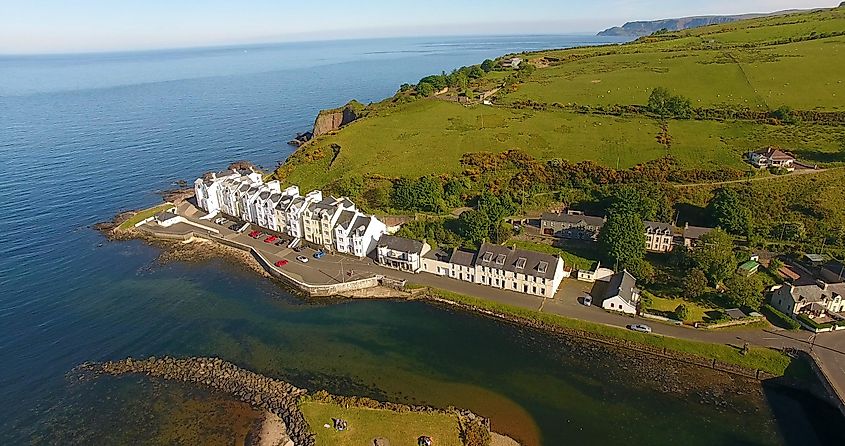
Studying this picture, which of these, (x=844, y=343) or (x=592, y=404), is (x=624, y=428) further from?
(x=844, y=343)

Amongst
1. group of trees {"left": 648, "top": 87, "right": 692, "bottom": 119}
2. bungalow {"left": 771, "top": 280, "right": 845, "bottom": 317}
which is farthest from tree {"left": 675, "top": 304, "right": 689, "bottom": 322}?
group of trees {"left": 648, "top": 87, "right": 692, "bottom": 119}

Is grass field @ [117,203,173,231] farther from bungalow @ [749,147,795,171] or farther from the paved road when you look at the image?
bungalow @ [749,147,795,171]

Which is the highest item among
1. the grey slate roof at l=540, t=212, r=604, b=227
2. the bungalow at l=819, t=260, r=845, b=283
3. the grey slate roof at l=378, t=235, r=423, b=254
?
the grey slate roof at l=540, t=212, r=604, b=227

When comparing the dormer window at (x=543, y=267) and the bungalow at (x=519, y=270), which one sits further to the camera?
the bungalow at (x=519, y=270)

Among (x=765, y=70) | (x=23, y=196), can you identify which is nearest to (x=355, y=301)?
(x=23, y=196)

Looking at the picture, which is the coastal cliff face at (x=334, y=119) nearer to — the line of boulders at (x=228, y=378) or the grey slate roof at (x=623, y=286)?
the line of boulders at (x=228, y=378)

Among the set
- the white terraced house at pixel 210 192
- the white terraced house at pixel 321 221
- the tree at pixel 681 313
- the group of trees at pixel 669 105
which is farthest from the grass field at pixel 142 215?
the group of trees at pixel 669 105

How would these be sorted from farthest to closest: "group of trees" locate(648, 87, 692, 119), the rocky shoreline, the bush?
"group of trees" locate(648, 87, 692, 119) < the bush < the rocky shoreline
